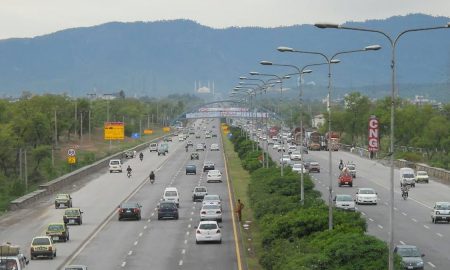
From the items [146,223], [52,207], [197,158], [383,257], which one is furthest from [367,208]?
[197,158]

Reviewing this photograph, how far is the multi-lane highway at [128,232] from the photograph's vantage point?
4275cm

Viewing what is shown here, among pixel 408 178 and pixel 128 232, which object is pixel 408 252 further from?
pixel 408 178

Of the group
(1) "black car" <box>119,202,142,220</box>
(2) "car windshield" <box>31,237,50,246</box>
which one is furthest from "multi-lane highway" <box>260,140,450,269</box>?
→ (2) "car windshield" <box>31,237,50,246</box>

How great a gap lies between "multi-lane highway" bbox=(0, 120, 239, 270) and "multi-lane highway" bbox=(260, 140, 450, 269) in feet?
25.8

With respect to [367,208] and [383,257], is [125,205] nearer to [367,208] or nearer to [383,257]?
[367,208]

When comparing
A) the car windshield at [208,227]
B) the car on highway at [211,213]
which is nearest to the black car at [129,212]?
the car on highway at [211,213]

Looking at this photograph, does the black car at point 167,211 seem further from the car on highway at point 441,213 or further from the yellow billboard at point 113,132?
the yellow billboard at point 113,132

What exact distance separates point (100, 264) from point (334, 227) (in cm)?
946

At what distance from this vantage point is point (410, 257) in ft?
124

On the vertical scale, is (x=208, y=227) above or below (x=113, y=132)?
below

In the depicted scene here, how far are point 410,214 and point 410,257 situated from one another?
2582cm

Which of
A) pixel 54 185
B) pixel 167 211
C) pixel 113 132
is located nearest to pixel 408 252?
pixel 167 211

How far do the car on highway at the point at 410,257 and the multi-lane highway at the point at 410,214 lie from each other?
1396mm

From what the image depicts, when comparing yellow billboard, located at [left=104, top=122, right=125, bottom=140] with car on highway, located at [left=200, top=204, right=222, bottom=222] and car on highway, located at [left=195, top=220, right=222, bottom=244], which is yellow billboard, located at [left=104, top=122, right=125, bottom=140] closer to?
car on highway, located at [left=200, top=204, right=222, bottom=222]
